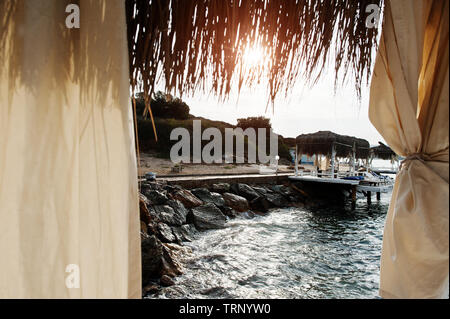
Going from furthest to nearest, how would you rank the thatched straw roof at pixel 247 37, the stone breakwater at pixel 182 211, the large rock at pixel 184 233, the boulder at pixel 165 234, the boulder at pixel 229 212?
the boulder at pixel 229 212 → the large rock at pixel 184 233 → the boulder at pixel 165 234 → the stone breakwater at pixel 182 211 → the thatched straw roof at pixel 247 37

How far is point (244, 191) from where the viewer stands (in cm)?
1205

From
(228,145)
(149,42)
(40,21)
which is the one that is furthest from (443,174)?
(228,145)

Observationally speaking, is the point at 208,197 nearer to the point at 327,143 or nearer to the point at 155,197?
the point at 155,197

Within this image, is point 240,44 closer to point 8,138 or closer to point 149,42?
point 149,42

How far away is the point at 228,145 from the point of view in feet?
86.8

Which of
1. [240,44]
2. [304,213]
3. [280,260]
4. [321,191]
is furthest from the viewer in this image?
[321,191]

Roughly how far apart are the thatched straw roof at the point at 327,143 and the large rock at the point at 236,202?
6769 millimetres

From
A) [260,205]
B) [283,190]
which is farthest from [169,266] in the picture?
[283,190]

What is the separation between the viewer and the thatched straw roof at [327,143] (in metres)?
14.7

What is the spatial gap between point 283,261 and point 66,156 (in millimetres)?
5983

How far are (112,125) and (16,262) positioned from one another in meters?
0.73

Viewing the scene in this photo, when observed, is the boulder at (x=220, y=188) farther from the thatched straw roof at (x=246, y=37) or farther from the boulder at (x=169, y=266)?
the thatched straw roof at (x=246, y=37)

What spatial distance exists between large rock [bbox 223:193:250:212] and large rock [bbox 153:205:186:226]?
3.12 metres

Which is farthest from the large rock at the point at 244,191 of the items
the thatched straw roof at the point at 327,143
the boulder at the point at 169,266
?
the boulder at the point at 169,266
